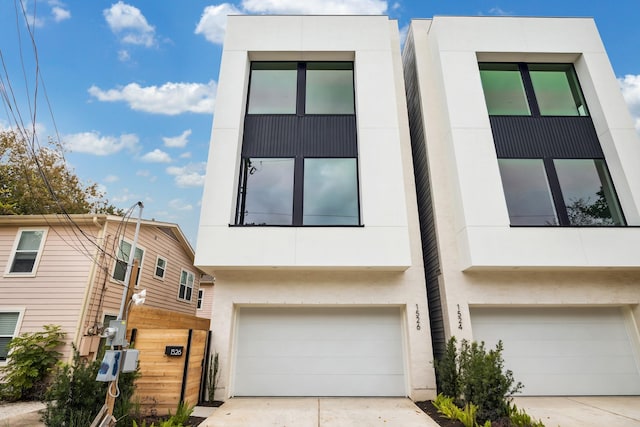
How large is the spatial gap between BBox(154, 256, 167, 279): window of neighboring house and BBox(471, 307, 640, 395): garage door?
11.2m

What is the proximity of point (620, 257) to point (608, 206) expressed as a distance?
1.52 m

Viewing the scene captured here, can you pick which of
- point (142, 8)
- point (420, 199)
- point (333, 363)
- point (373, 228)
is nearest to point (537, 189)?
point (420, 199)

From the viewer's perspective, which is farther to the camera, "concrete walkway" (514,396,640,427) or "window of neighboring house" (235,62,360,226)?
"window of neighboring house" (235,62,360,226)

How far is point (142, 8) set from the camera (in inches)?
368

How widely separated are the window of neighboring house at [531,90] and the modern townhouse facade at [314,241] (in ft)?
8.48

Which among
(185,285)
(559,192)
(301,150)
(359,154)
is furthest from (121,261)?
(559,192)

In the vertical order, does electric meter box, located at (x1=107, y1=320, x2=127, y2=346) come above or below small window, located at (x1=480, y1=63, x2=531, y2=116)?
below

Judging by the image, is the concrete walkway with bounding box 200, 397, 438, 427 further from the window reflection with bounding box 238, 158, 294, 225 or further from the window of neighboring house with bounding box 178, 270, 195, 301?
the window of neighboring house with bounding box 178, 270, 195, 301

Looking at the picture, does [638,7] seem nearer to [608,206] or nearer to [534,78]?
[534,78]

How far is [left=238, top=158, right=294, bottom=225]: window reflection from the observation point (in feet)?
23.3

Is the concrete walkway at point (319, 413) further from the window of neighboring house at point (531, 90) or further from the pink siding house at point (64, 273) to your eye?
the window of neighboring house at point (531, 90)

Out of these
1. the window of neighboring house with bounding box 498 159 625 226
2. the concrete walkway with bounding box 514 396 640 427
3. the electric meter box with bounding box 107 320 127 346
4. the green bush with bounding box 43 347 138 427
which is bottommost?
the concrete walkway with bounding box 514 396 640 427

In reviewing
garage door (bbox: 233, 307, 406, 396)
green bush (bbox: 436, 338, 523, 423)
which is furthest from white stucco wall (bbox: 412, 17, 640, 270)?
garage door (bbox: 233, 307, 406, 396)

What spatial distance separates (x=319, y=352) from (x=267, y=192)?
3985 millimetres
